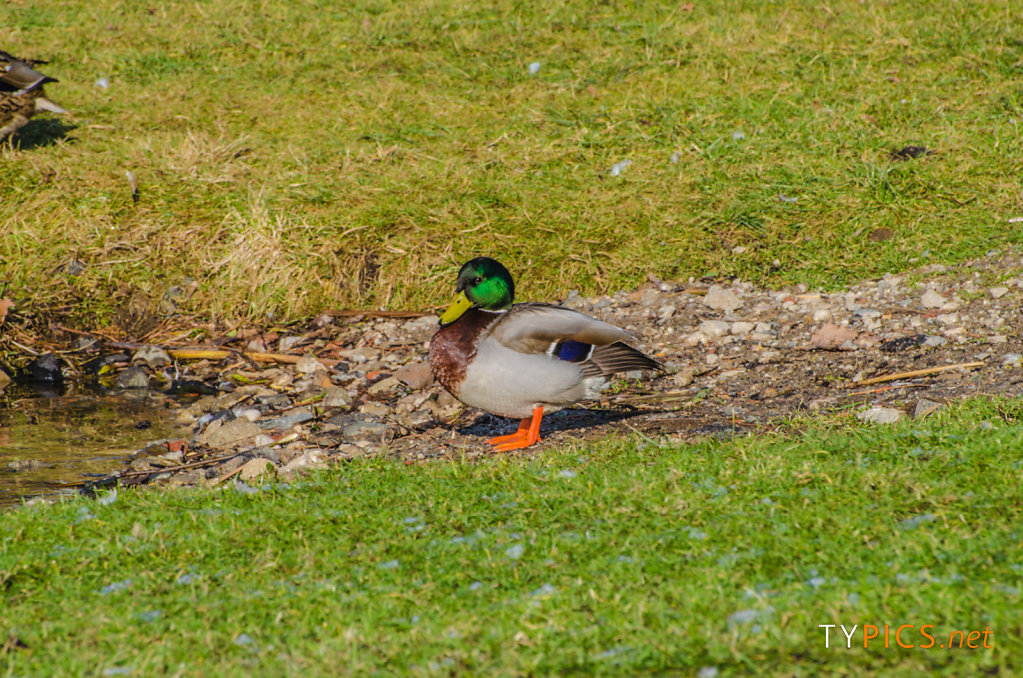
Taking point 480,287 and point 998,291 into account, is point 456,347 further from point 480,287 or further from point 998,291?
point 998,291

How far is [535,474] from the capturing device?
574cm

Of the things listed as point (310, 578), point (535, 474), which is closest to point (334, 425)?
point (535, 474)

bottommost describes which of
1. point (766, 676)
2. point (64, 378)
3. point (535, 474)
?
point (64, 378)

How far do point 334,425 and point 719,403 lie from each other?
289cm

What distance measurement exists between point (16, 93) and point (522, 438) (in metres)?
7.27

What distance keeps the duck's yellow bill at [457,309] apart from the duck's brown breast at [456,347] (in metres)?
0.05

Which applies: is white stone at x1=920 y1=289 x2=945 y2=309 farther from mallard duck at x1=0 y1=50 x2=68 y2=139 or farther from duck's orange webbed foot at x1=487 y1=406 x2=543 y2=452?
mallard duck at x1=0 y1=50 x2=68 y2=139

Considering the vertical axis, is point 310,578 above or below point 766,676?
below

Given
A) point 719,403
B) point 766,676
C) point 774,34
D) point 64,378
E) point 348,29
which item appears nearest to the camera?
point 766,676

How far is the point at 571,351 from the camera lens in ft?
22.2

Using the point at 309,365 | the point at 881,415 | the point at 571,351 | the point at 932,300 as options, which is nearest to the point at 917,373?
the point at 881,415

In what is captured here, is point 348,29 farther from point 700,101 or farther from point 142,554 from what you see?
point 142,554

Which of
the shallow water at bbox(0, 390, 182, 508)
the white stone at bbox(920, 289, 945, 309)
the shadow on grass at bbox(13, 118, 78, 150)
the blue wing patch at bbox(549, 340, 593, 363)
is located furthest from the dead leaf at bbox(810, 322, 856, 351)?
the shadow on grass at bbox(13, 118, 78, 150)

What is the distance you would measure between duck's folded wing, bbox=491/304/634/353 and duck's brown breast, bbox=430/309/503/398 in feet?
0.40
